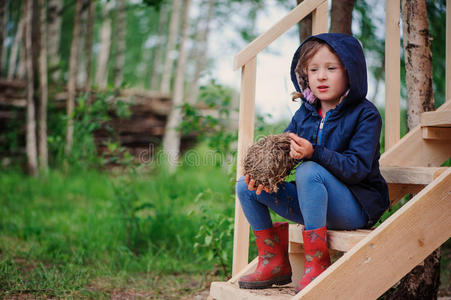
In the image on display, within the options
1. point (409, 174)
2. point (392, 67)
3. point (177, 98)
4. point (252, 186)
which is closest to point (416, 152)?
point (409, 174)

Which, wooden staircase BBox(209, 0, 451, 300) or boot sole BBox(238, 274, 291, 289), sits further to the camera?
boot sole BBox(238, 274, 291, 289)

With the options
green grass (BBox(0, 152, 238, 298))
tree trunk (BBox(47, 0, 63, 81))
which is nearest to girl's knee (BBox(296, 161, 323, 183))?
green grass (BBox(0, 152, 238, 298))

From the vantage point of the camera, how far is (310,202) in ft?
5.69

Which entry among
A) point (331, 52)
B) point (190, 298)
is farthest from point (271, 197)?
point (190, 298)

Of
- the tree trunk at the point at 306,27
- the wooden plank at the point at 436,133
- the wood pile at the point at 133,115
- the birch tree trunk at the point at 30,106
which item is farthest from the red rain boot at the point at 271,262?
the wood pile at the point at 133,115

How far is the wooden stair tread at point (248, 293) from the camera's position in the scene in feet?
5.82

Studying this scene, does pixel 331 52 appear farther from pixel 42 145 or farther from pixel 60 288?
pixel 42 145

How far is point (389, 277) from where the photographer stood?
1.68 metres

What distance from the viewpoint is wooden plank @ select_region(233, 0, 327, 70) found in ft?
6.85

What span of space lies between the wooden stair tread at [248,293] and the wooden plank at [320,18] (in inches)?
51.2

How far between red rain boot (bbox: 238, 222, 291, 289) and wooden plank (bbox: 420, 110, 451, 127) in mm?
962

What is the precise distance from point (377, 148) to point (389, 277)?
522 mm

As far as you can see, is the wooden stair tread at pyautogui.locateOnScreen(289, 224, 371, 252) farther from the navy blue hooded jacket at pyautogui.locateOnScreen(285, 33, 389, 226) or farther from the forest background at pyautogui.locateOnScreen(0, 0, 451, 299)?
the forest background at pyautogui.locateOnScreen(0, 0, 451, 299)

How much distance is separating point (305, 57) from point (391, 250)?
0.92 metres
